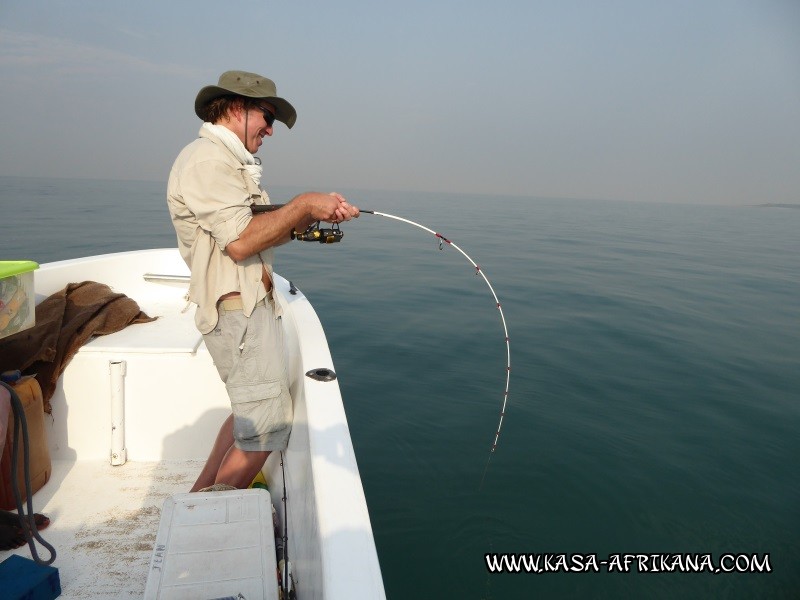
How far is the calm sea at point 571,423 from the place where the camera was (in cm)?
293

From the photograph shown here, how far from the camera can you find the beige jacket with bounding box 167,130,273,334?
1.82m

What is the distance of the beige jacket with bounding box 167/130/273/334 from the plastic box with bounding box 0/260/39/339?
0.69 meters

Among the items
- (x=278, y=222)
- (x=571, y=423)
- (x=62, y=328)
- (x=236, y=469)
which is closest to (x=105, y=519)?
(x=236, y=469)

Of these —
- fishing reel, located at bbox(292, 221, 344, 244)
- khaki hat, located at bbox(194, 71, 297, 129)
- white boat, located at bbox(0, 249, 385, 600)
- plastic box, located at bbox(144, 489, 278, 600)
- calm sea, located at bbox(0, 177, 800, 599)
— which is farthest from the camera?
calm sea, located at bbox(0, 177, 800, 599)

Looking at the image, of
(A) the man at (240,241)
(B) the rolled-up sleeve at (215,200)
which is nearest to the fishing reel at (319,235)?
(A) the man at (240,241)

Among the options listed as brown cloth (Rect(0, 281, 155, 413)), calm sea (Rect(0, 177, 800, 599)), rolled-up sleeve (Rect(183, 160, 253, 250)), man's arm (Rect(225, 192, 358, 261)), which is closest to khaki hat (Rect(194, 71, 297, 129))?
rolled-up sleeve (Rect(183, 160, 253, 250))

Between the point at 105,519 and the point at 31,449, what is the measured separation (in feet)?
1.60

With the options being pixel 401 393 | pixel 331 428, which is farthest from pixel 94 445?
pixel 401 393

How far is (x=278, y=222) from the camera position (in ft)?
6.01

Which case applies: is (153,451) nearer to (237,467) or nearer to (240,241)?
(237,467)

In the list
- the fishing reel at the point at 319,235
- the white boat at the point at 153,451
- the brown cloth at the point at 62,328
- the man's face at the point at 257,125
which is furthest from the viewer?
the brown cloth at the point at 62,328

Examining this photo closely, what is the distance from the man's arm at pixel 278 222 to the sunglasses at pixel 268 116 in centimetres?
46

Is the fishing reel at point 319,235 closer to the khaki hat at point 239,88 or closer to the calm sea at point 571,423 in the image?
the khaki hat at point 239,88

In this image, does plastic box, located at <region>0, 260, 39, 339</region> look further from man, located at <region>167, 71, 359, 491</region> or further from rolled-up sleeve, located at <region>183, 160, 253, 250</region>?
rolled-up sleeve, located at <region>183, 160, 253, 250</region>
